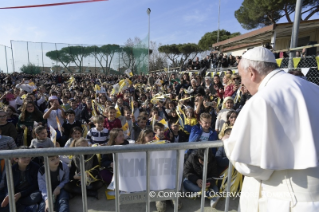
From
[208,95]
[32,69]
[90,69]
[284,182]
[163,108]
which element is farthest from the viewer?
[90,69]

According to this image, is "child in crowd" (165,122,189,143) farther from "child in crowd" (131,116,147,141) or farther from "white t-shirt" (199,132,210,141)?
"child in crowd" (131,116,147,141)

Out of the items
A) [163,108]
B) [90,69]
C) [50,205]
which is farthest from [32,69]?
[50,205]

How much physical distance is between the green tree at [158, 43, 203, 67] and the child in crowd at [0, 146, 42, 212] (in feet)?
140

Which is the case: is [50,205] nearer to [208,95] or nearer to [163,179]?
[163,179]

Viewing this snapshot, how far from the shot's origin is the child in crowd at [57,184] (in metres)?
2.80

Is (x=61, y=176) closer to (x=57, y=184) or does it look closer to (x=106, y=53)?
(x=57, y=184)

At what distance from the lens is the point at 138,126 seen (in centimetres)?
530

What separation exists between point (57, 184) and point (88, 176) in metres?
0.48

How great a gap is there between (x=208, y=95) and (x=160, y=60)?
4292 cm

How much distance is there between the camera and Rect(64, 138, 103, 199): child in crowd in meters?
3.23

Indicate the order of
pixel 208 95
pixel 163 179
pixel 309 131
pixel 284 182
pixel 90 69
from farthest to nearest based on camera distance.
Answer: pixel 90 69
pixel 208 95
pixel 163 179
pixel 284 182
pixel 309 131

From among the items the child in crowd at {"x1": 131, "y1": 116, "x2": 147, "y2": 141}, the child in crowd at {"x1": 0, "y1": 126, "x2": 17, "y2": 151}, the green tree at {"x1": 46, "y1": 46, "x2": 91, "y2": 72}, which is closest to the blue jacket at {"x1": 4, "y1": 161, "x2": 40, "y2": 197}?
the child in crowd at {"x1": 0, "y1": 126, "x2": 17, "y2": 151}

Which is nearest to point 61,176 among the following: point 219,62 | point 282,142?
point 282,142

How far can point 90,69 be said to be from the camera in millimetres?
34094
